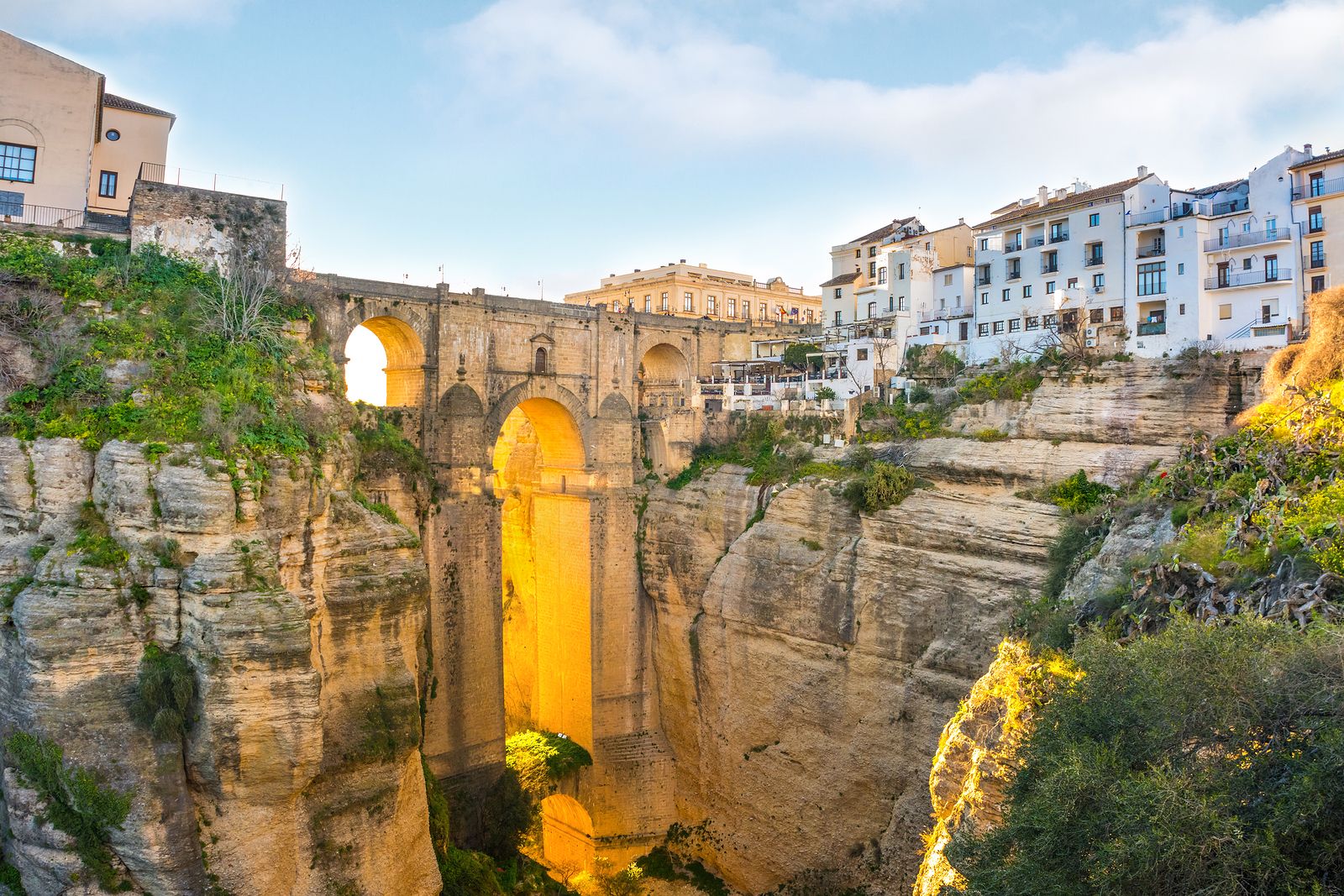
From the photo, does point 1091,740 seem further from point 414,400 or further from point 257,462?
point 414,400

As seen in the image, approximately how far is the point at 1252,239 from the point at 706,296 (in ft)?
69.1

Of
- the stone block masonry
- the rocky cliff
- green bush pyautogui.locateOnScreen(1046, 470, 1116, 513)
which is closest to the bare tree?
the stone block masonry

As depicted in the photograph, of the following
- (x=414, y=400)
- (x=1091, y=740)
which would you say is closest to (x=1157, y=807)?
(x=1091, y=740)

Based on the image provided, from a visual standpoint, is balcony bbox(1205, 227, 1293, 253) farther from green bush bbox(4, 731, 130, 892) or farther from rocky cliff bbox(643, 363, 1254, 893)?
green bush bbox(4, 731, 130, 892)

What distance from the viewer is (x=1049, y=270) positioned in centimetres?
2803

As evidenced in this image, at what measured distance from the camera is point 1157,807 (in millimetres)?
7117

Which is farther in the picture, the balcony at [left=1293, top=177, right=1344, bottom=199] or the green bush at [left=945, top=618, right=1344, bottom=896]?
the balcony at [left=1293, top=177, right=1344, bottom=199]

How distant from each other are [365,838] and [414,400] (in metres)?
12.3

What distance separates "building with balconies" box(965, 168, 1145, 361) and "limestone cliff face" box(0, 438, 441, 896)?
63.6 feet

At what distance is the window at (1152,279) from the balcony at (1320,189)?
148 inches

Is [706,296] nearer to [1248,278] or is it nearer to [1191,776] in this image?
[1248,278]

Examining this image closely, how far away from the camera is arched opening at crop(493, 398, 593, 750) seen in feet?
92.5

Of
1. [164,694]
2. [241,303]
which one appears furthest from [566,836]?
[241,303]

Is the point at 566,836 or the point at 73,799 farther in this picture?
the point at 566,836
